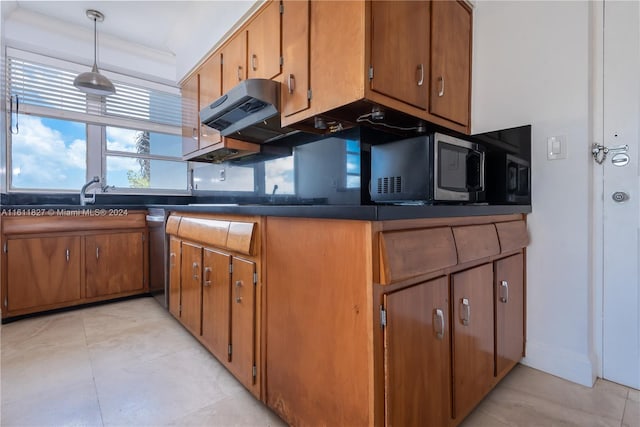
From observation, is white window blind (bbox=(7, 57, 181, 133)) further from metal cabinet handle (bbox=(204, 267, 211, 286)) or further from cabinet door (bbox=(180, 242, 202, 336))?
metal cabinet handle (bbox=(204, 267, 211, 286))

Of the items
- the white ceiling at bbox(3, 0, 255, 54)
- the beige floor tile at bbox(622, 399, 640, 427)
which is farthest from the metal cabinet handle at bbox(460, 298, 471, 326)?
the white ceiling at bbox(3, 0, 255, 54)

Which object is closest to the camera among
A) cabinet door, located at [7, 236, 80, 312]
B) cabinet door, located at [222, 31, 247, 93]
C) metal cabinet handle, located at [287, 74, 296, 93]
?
metal cabinet handle, located at [287, 74, 296, 93]

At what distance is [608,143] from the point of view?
4.91 feet

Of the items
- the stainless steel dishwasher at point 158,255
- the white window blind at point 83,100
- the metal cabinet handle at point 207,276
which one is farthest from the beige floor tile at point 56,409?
the white window blind at point 83,100

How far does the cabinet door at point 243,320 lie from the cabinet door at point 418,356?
64cm

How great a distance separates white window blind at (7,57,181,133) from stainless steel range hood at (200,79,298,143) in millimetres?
1721

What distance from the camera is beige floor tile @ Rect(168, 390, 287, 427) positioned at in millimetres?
1225

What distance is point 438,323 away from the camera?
1.00 m

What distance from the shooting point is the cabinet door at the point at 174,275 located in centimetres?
209

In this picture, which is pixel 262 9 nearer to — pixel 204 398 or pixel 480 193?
pixel 480 193

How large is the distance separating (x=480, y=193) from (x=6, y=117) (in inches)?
151

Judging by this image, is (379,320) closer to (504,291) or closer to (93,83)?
(504,291)

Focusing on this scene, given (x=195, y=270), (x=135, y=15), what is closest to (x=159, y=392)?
(x=195, y=270)

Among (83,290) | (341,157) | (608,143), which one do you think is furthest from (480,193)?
(83,290)
